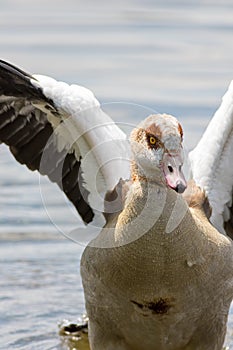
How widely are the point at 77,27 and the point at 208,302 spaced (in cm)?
986

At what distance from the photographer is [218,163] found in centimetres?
923

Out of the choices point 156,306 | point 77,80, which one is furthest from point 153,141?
point 77,80

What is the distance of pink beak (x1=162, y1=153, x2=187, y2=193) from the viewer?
760 centimetres

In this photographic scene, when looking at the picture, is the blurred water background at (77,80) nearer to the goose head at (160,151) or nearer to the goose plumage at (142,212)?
the goose plumage at (142,212)

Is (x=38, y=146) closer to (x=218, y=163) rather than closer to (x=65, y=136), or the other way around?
(x=65, y=136)

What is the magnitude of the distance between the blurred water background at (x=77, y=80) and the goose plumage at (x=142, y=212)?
507 millimetres

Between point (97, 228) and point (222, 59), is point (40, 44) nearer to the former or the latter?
point (222, 59)

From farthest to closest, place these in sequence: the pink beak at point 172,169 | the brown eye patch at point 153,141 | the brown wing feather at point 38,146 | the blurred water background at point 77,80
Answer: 1. the blurred water background at point 77,80
2. the brown wing feather at point 38,146
3. the brown eye patch at point 153,141
4. the pink beak at point 172,169

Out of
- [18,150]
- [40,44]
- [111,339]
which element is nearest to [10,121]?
[18,150]

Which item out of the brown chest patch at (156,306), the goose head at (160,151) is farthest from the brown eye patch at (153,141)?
the brown chest patch at (156,306)

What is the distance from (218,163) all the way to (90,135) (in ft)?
2.94

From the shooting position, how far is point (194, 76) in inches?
605

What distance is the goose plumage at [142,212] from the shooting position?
806 centimetres

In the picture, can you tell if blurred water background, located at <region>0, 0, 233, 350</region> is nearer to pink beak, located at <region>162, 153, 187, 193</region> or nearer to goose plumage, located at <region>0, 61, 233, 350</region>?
goose plumage, located at <region>0, 61, 233, 350</region>
